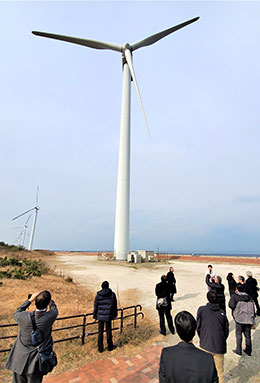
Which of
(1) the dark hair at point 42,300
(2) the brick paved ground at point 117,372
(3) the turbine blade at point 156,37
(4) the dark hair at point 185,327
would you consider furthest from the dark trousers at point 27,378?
(3) the turbine blade at point 156,37

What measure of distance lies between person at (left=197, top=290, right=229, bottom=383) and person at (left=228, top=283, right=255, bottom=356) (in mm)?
1618

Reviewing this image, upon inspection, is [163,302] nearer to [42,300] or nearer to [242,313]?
[242,313]

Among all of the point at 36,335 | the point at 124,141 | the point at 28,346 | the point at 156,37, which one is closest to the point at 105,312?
the point at 28,346

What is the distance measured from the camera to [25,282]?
12898mm

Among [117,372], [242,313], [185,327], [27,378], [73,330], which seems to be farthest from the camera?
[73,330]

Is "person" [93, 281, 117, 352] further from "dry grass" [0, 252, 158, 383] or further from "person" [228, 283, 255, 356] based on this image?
"person" [228, 283, 255, 356]

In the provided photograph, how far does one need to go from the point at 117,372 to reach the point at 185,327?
3473mm

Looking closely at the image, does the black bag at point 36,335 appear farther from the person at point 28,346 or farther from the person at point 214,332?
the person at point 214,332

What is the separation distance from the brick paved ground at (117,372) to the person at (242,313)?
88.8 inches

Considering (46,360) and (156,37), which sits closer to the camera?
(46,360)

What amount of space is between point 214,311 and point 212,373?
7.66 feet

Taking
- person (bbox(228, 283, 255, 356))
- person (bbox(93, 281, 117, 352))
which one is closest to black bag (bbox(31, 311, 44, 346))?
person (bbox(93, 281, 117, 352))

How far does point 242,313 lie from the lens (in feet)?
18.0

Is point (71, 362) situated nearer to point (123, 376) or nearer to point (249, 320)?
point (123, 376)
